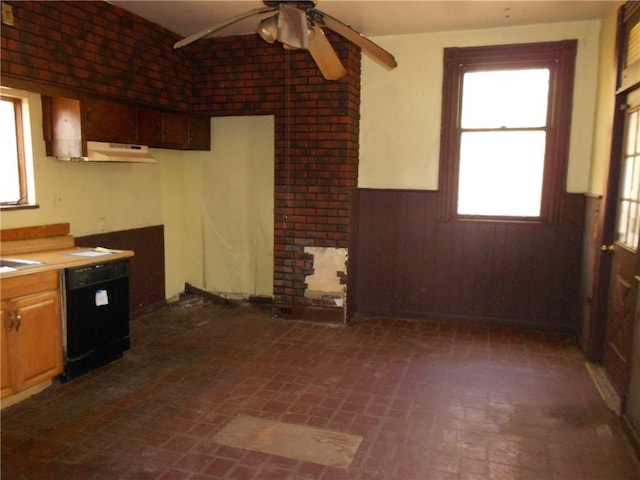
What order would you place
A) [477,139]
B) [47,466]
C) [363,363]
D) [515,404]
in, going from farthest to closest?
[477,139]
[363,363]
[515,404]
[47,466]

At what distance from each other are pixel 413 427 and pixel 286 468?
89 cm

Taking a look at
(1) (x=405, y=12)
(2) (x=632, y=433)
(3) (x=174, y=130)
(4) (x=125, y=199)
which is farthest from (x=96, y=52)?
(2) (x=632, y=433)

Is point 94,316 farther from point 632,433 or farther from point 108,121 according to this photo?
point 632,433

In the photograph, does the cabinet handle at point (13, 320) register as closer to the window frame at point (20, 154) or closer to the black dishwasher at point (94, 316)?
the black dishwasher at point (94, 316)

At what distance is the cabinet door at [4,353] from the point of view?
310 cm

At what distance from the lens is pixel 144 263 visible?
208 inches

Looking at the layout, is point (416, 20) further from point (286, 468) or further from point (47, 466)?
point (47, 466)

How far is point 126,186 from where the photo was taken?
197 inches

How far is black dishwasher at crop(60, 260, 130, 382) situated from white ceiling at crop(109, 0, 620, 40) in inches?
91.6

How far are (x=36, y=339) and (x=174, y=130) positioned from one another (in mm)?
2584

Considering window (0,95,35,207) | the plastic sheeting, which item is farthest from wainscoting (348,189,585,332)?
window (0,95,35,207)

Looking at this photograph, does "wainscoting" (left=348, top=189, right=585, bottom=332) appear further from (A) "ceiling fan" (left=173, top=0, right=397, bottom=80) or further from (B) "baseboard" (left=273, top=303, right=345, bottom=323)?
(A) "ceiling fan" (left=173, top=0, right=397, bottom=80)

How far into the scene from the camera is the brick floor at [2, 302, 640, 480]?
2619 millimetres

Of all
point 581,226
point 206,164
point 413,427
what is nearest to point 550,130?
point 581,226
